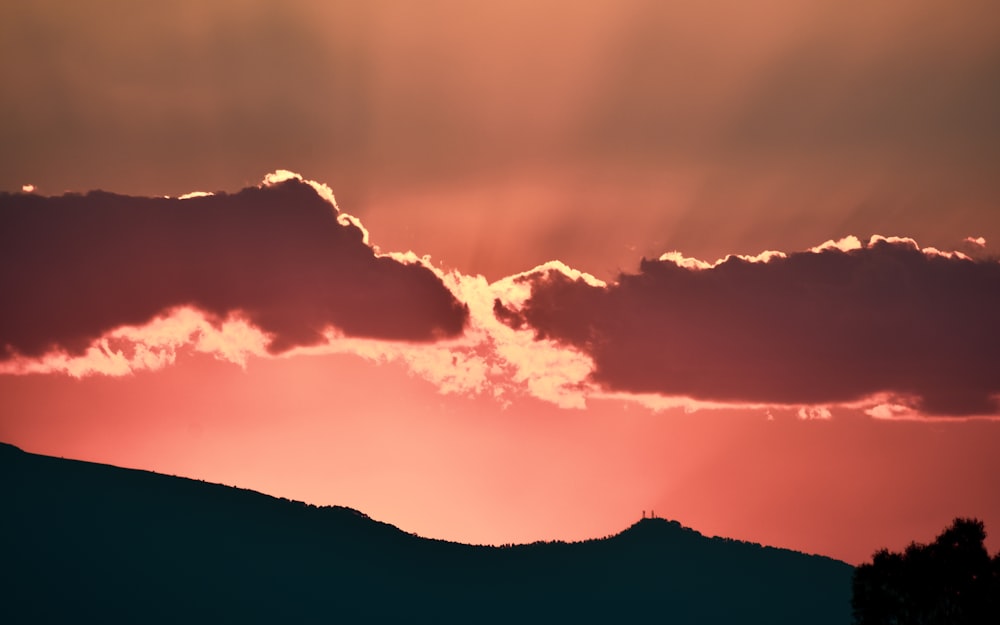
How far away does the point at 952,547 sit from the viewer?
417ft

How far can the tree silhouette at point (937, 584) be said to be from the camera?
4932 inches

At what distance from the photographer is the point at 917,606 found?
127 meters

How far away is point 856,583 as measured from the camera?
427ft

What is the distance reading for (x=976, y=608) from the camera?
125000mm

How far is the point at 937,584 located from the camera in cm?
12625

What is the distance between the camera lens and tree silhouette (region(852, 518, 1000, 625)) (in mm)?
125281

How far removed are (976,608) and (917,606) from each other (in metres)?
5.27

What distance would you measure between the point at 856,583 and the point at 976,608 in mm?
11030

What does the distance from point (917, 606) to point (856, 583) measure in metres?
5.92

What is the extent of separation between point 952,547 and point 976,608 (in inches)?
230
